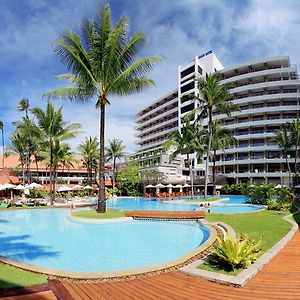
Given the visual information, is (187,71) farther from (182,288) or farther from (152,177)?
(182,288)

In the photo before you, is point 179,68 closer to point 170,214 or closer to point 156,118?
point 156,118

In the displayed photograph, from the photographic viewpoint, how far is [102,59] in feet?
69.6

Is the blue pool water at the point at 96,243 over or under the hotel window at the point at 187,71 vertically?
under

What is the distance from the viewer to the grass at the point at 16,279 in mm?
6460

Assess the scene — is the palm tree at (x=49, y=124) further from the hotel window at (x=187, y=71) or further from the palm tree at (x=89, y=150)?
the hotel window at (x=187, y=71)

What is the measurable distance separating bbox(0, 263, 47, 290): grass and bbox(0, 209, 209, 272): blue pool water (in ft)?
9.01

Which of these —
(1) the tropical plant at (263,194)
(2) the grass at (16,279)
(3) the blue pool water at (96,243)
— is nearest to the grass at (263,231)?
(3) the blue pool water at (96,243)

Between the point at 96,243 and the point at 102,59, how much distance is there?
1249 centimetres

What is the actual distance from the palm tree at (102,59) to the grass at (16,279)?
14223 millimetres

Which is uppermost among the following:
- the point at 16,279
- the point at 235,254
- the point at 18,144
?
the point at 18,144

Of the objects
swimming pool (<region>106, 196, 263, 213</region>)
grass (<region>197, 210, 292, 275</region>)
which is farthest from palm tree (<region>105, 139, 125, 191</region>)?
grass (<region>197, 210, 292, 275</region>)

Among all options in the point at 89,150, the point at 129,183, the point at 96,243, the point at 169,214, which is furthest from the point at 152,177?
the point at 96,243

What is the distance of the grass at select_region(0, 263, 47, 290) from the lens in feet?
21.2

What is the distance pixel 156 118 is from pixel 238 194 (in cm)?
4713
